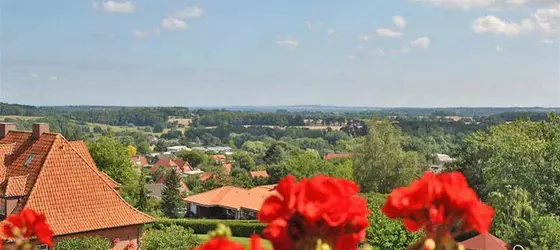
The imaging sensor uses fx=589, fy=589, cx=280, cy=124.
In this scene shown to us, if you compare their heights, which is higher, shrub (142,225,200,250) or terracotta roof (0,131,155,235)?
terracotta roof (0,131,155,235)

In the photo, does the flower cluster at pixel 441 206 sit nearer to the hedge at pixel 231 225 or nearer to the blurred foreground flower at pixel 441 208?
the blurred foreground flower at pixel 441 208

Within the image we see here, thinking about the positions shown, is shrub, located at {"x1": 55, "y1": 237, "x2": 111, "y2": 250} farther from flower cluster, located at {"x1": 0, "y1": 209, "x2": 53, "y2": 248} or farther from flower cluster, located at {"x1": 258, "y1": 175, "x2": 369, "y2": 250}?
flower cluster, located at {"x1": 258, "y1": 175, "x2": 369, "y2": 250}

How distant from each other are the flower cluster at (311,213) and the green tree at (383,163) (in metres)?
38.7

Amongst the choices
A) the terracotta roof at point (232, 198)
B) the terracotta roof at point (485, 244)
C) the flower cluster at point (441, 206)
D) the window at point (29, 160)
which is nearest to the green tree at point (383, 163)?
the terracotta roof at point (232, 198)

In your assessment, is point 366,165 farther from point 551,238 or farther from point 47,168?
point 47,168

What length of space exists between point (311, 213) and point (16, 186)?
18.1 m

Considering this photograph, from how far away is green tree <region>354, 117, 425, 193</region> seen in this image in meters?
40.1

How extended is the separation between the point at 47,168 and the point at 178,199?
86.9 feet

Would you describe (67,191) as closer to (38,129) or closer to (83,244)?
(83,244)

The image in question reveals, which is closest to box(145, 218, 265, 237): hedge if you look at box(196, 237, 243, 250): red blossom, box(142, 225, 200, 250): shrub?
box(142, 225, 200, 250): shrub

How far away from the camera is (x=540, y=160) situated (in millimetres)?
27766

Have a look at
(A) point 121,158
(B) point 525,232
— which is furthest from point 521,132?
(A) point 121,158

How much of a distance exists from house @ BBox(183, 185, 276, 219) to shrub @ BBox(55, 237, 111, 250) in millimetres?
24955

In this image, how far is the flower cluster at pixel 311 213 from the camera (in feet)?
5.77
